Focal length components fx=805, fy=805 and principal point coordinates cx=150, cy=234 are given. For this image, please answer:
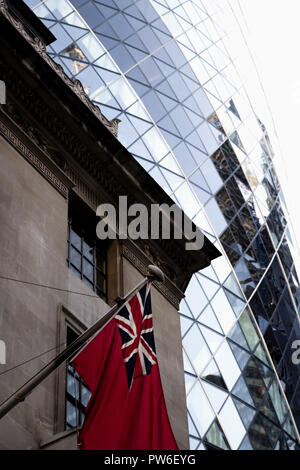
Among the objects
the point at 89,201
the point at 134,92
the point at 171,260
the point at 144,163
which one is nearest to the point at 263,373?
the point at 144,163

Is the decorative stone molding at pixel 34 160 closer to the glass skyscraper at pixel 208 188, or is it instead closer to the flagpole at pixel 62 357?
the flagpole at pixel 62 357

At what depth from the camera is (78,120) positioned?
61.7ft

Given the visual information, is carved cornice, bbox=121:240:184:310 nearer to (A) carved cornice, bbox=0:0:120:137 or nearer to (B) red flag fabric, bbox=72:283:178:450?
(A) carved cornice, bbox=0:0:120:137

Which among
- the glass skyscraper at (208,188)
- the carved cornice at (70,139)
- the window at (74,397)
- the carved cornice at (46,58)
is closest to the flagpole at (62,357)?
the window at (74,397)

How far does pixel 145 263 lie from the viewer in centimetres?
2055

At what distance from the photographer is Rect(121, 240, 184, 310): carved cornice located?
1992cm

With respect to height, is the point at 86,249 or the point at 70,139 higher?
the point at 70,139

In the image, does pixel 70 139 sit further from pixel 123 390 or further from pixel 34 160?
pixel 123 390

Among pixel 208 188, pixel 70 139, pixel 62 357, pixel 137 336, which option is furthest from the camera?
pixel 208 188

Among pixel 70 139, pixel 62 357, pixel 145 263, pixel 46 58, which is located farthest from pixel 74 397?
pixel 46 58

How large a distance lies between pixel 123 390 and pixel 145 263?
332 inches

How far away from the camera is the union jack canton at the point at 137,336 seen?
13.1 m

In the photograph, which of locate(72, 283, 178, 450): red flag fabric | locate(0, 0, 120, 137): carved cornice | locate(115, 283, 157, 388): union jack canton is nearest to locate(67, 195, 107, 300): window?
locate(0, 0, 120, 137): carved cornice

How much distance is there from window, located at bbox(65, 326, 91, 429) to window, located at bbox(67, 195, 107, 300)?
2.66 m
